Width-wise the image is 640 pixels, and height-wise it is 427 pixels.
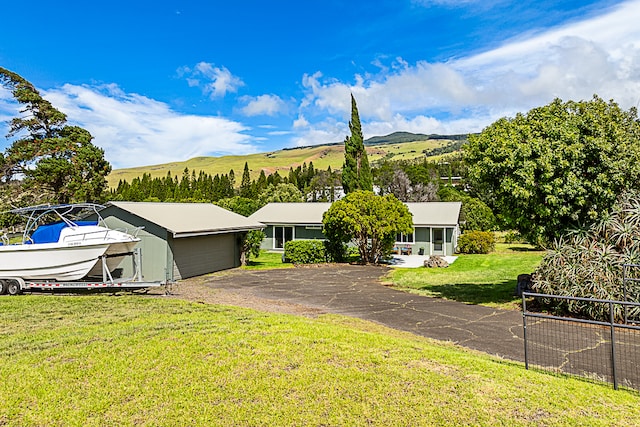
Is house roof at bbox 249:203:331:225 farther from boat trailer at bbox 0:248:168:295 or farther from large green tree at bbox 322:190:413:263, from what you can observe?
boat trailer at bbox 0:248:168:295

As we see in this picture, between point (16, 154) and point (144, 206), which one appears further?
point (16, 154)

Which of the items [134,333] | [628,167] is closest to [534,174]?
[628,167]

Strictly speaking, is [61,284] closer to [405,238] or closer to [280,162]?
[405,238]

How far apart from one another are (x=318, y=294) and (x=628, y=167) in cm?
1008

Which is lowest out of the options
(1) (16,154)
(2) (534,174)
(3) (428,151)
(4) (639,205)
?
(4) (639,205)

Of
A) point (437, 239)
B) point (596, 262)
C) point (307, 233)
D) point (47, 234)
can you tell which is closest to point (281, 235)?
point (307, 233)

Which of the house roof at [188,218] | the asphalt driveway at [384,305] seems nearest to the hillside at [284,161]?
the house roof at [188,218]

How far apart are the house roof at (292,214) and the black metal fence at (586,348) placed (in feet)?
71.4

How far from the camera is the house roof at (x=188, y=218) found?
58.1ft

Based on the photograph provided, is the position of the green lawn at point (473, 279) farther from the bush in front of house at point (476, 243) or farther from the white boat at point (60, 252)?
the white boat at point (60, 252)

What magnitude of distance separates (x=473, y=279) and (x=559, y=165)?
826cm

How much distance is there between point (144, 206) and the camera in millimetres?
19500

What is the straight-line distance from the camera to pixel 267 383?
17.7ft

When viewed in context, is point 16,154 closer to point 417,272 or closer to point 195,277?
point 195,277
